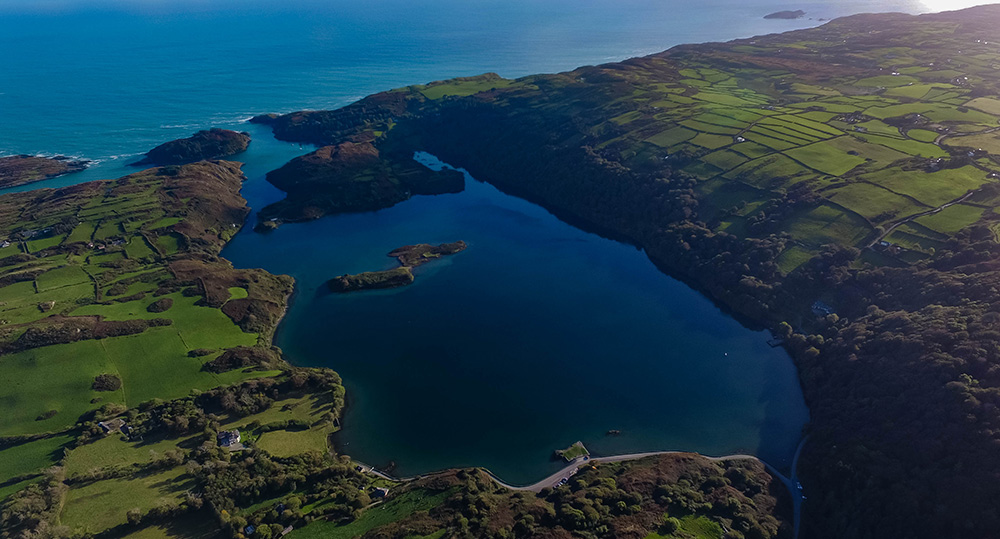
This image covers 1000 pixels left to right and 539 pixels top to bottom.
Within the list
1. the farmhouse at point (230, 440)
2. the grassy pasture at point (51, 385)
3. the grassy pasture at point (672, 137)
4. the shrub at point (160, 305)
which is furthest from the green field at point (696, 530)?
the grassy pasture at point (672, 137)

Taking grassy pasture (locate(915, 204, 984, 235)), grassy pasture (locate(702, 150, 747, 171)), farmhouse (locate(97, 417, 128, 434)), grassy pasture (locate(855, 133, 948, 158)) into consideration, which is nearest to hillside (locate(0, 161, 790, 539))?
farmhouse (locate(97, 417, 128, 434))

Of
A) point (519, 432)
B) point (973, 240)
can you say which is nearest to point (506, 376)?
point (519, 432)

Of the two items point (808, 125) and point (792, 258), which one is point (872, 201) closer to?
point (792, 258)

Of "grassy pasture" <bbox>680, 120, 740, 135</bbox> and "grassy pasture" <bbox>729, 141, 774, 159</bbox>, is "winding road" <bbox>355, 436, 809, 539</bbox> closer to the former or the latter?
"grassy pasture" <bbox>729, 141, 774, 159</bbox>

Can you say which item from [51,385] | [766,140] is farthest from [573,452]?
[766,140]

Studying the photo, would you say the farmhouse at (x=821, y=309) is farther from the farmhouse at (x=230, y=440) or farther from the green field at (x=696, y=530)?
the farmhouse at (x=230, y=440)
